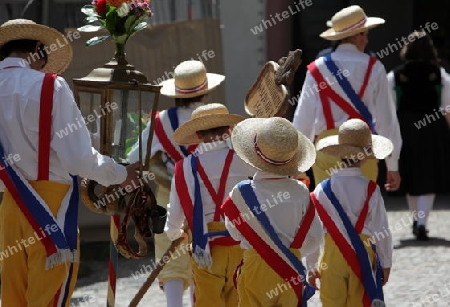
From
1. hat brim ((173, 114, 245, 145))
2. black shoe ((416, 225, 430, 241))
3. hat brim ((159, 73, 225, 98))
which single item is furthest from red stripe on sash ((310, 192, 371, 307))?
black shoe ((416, 225, 430, 241))

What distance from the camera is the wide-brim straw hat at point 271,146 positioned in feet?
16.8

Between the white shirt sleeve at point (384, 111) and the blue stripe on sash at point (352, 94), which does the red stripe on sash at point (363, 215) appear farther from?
the white shirt sleeve at point (384, 111)

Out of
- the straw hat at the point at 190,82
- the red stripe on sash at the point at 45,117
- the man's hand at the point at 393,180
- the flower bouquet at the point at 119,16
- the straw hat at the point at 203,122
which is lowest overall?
the man's hand at the point at 393,180

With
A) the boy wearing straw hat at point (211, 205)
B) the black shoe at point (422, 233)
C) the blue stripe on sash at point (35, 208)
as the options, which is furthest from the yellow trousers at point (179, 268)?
the black shoe at point (422, 233)

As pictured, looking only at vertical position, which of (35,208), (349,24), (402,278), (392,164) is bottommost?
(402,278)

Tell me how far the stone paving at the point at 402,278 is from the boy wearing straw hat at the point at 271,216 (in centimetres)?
242

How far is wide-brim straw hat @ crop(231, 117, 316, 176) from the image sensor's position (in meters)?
5.11

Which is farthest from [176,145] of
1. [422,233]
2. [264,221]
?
[422,233]

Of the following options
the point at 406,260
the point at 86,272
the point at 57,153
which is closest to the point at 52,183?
the point at 57,153

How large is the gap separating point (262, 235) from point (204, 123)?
105cm

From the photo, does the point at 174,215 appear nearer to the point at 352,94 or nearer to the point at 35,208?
the point at 35,208

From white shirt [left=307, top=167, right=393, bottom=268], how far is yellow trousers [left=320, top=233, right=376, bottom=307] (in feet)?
0.19

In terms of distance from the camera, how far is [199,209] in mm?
5926

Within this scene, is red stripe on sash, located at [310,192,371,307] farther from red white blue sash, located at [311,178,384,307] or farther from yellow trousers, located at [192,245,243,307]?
yellow trousers, located at [192,245,243,307]
